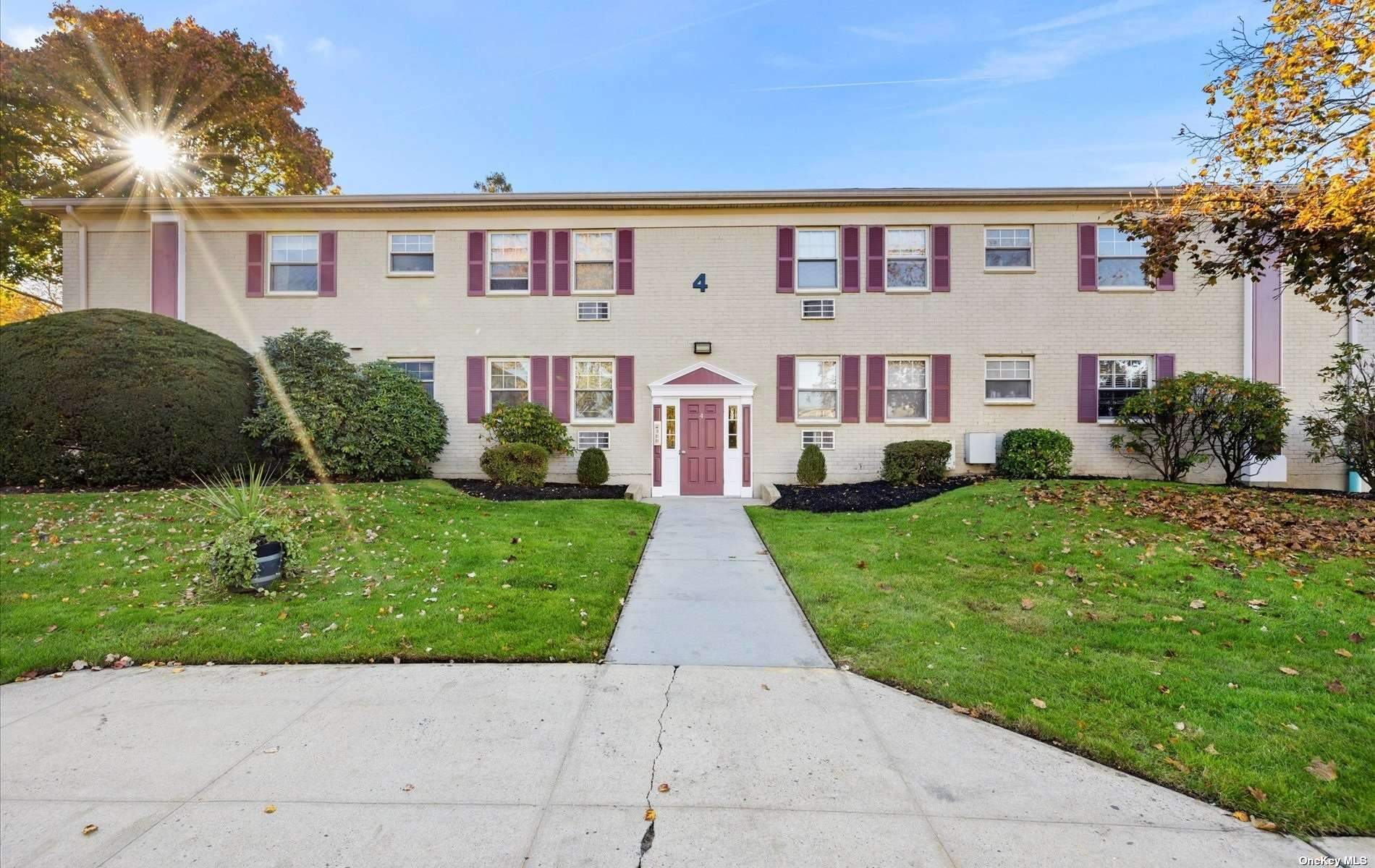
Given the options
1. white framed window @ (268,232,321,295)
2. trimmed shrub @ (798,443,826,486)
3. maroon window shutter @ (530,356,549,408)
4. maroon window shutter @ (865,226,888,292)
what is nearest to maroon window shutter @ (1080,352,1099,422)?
maroon window shutter @ (865,226,888,292)

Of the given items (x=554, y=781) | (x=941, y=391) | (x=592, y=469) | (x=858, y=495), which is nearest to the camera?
(x=554, y=781)

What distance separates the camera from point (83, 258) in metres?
12.2

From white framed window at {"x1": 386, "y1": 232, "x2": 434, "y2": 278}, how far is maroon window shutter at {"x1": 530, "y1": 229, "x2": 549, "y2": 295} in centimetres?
224

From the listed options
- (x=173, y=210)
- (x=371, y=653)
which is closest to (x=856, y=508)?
(x=371, y=653)

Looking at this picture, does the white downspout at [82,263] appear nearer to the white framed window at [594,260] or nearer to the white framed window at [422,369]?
the white framed window at [422,369]

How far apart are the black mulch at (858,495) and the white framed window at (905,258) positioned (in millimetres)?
4278

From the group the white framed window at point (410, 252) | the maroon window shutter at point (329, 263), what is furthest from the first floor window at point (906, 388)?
the maroon window shutter at point (329, 263)

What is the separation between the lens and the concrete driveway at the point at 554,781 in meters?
2.13

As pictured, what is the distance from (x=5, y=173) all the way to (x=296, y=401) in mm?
15116

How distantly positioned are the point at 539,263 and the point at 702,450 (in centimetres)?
540

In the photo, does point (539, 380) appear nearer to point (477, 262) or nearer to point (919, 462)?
point (477, 262)

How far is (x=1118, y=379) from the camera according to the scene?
11984 millimetres

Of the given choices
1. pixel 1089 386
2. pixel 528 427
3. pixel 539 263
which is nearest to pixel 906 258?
pixel 1089 386

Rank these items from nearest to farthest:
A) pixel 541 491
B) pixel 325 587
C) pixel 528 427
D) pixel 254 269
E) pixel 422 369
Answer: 1. pixel 325 587
2. pixel 541 491
3. pixel 528 427
4. pixel 254 269
5. pixel 422 369
